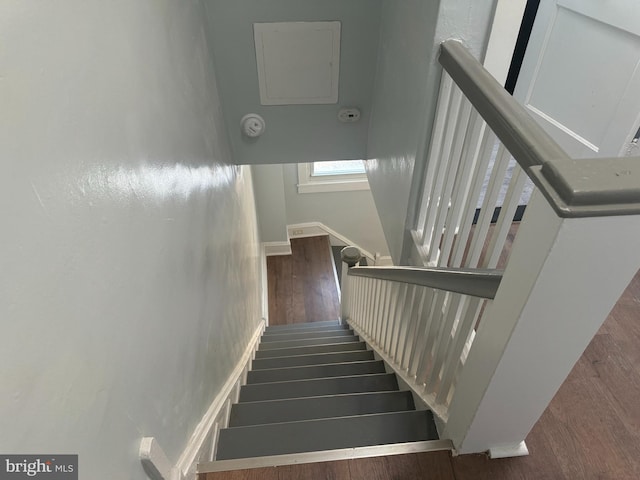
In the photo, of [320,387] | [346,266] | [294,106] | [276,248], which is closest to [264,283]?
[276,248]

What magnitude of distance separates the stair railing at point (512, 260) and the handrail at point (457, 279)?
0.02 m

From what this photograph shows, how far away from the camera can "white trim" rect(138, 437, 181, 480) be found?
3.39 ft

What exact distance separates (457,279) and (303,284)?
13.2ft

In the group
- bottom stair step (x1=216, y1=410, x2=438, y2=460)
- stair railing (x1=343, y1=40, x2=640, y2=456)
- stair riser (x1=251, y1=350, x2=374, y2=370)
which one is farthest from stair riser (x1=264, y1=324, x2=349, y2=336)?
bottom stair step (x1=216, y1=410, x2=438, y2=460)

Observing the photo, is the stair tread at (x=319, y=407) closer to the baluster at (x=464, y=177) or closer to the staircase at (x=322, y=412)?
the staircase at (x=322, y=412)

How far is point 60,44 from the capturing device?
0.77 meters

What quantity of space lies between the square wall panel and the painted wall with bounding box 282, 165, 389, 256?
2.76 m

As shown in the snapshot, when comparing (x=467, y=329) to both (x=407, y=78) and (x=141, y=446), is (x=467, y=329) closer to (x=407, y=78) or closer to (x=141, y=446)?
(x=141, y=446)

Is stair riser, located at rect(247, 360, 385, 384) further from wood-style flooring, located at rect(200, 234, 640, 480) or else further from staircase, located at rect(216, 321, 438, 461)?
wood-style flooring, located at rect(200, 234, 640, 480)

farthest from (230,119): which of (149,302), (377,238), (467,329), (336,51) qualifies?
(377,238)

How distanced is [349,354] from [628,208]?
7.52ft

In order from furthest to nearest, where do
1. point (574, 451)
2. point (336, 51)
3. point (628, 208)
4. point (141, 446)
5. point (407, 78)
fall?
point (336, 51)
point (407, 78)
point (574, 451)
point (141, 446)
point (628, 208)

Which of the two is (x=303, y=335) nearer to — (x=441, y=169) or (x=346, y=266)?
(x=346, y=266)

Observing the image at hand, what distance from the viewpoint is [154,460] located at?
107 centimetres
